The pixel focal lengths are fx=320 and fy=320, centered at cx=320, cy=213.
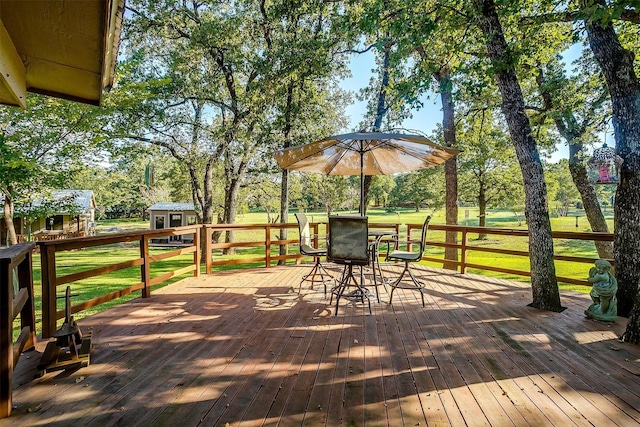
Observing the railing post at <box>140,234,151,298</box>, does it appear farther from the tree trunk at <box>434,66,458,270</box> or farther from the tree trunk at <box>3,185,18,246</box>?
the tree trunk at <box>434,66,458,270</box>

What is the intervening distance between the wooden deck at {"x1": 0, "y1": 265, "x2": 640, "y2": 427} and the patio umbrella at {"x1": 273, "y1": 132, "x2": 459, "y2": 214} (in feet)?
6.51

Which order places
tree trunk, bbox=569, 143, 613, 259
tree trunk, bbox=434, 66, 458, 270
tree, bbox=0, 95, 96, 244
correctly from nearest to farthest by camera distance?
1. tree, bbox=0, 95, 96, 244
2. tree trunk, bbox=569, 143, 613, 259
3. tree trunk, bbox=434, 66, 458, 270

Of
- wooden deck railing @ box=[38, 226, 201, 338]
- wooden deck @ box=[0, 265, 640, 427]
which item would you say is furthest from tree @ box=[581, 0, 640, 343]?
wooden deck railing @ box=[38, 226, 201, 338]

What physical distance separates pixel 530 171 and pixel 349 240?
2325 millimetres

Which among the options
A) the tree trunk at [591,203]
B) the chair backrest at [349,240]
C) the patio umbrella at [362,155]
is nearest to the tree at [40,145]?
the patio umbrella at [362,155]

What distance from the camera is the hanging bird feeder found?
3.39 meters

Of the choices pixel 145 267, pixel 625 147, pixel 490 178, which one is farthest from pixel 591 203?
pixel 490 178

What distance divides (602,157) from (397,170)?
269 centimetres

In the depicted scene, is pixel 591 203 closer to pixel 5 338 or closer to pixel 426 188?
pixel 5 338

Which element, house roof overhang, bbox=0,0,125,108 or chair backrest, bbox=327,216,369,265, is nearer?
house roof overhang, bbox=0,0,125,108

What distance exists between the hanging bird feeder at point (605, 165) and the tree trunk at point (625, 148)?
17cm

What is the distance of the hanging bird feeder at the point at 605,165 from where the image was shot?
134 inches

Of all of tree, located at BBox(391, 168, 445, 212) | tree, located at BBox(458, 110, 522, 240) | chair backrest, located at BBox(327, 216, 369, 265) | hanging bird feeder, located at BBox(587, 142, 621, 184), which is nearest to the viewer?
hanging bird feeder, located at BBox(587, 142, 621, 184)

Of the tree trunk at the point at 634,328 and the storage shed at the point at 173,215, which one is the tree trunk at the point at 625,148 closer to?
the tree trunk at the point at 634,328
